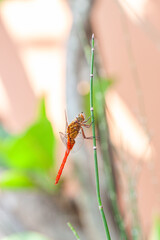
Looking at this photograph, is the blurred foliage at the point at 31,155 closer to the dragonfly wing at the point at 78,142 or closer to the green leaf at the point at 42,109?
the green leaf at the point at 42,109

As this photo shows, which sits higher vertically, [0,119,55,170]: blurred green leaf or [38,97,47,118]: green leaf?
[38,97,47,118]: green leaf

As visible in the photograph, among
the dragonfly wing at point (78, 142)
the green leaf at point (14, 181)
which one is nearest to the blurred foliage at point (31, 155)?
the green leaf at point (14, 181)

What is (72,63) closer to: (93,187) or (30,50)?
(93,187)

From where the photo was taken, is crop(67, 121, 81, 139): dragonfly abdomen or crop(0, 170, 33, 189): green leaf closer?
crop(67, 121, 81, 139): dragonfly abdomen

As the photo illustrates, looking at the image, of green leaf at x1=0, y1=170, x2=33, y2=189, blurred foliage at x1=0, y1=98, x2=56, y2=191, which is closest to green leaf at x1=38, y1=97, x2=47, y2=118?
blurred foliage at x1=0, y1=98, x2=56, y2=191

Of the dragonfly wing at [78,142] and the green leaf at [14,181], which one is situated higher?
the dragonfly wing at [78,142]

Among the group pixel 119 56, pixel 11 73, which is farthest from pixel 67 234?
pixel 11 73

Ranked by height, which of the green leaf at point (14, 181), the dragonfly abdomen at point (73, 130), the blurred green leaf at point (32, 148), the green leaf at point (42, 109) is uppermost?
the green leaf at point (42, 109)

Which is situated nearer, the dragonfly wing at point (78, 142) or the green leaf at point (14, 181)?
the dragonfly wing at point (78, 142)

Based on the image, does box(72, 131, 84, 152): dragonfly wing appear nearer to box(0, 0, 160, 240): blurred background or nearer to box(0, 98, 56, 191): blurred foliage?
box(0, 0, 160, 240): blurred background
